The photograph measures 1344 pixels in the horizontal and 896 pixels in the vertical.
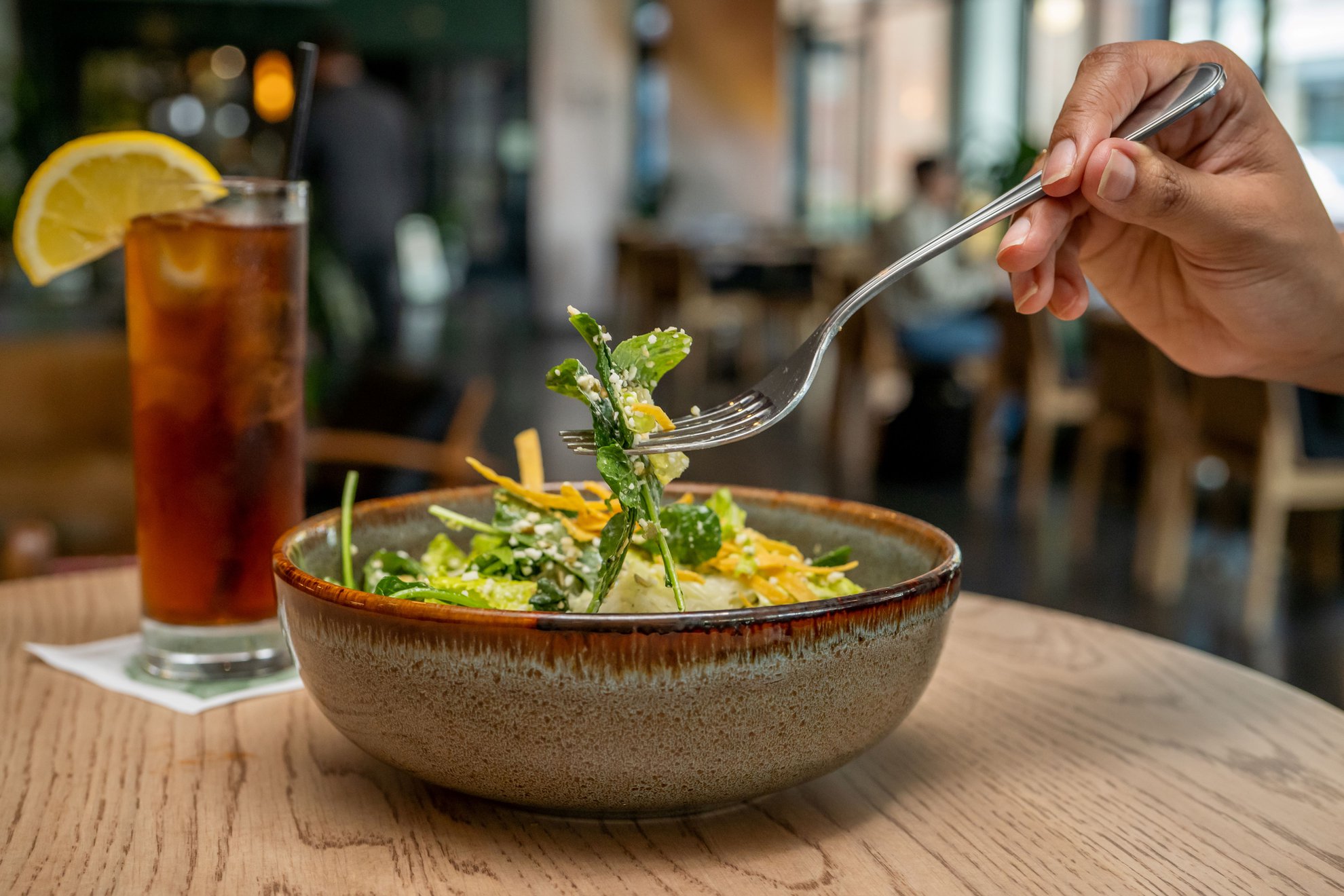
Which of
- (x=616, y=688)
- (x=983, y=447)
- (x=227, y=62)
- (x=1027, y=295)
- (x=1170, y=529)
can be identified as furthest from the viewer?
(x=227, y=62)

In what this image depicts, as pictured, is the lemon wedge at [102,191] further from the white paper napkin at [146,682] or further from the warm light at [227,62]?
the warm light at [227,62]

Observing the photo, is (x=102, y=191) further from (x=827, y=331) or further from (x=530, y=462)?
(x=827, y=331)

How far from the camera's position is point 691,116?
41.4 ft

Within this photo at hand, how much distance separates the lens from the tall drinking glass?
0.84m

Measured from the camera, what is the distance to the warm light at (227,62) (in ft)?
38.9

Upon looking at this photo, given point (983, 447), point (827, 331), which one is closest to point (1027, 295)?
point (827, 331)

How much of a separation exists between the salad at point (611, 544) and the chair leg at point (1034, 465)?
4.07 metres

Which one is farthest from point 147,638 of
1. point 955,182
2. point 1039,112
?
point 1039,112

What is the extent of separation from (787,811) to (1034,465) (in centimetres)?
431

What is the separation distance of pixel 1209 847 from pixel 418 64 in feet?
40.9

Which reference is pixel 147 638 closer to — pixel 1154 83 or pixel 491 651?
pixel 491 651

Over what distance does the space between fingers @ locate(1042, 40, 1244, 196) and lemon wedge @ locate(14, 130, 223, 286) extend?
1.83 feet

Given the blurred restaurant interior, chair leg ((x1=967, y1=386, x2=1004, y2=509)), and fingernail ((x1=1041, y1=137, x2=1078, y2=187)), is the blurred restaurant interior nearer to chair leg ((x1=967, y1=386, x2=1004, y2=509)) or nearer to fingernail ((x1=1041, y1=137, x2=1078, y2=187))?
chair leg ((x1=967, y1=386, x2=1004, y2=509))

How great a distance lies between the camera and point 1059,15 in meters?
8.77
